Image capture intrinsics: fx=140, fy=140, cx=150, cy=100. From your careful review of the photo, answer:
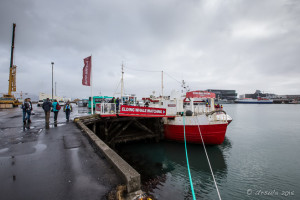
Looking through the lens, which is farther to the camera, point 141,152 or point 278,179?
point 141,152

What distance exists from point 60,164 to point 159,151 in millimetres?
8272

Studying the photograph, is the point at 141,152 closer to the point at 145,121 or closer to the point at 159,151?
the point at 159,151

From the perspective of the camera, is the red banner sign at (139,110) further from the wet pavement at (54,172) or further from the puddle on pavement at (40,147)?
the puddle on pavement at (40,147)

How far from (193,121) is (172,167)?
13.8 feet

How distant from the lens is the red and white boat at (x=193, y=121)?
10.8m

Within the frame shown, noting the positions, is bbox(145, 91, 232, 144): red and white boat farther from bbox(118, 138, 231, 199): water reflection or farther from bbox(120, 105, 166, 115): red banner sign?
bbox(120, 105, 166, 115): red banner sign

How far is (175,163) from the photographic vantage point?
923 cm

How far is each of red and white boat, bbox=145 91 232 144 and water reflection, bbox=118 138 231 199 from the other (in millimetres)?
974

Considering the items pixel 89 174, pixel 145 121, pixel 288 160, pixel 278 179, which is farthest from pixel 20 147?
pixel 288 160

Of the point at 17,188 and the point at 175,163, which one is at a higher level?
the point at 17,188

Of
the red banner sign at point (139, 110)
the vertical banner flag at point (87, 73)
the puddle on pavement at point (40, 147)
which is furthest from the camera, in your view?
the vertical banner flag at point (87, 73)

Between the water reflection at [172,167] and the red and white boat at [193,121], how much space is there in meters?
0.97

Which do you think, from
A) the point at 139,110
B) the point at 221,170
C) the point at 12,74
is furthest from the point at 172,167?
the point at 12,74

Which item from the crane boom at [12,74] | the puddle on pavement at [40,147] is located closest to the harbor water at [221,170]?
the puddle on pavement at [40,147]
